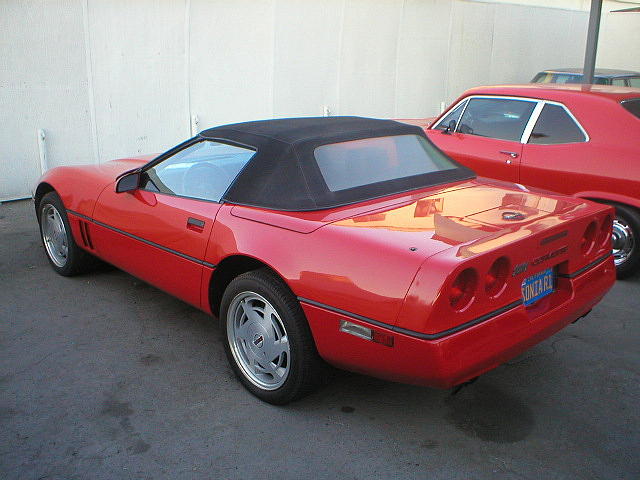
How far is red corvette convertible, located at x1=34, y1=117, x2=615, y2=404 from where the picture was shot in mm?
2904

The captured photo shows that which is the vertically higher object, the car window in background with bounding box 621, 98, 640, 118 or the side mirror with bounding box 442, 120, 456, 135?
the car window in background with bounding box 621, 98, 640, 118

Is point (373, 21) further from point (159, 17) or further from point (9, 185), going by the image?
point (9, 185)

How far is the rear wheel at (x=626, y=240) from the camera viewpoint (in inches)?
211

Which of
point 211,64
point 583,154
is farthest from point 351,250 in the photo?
point 211,64

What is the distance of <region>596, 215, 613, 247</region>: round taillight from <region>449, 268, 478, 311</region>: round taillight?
123 cm

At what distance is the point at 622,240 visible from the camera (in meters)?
5.49

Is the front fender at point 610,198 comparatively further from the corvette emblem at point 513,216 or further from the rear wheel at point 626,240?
the corvette emblem at point 513,216

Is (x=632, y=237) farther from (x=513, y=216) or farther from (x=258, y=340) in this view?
(x=258, y=340)

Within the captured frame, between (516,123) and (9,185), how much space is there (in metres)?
5.78

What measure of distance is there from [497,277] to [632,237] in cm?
294

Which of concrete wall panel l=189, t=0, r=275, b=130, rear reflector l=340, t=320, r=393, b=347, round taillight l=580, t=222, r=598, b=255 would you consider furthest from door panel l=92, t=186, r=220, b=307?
concrete wall panel l=189, t=0, r=275, b=130

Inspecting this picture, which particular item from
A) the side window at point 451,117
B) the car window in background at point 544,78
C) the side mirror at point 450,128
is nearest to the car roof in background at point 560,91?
the side window at point 451,117

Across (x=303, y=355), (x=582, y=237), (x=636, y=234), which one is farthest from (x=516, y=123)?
(x=303, y=355)

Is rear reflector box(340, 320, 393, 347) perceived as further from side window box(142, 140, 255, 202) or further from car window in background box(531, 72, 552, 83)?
car window in background box(531, 72, 552, 83)
